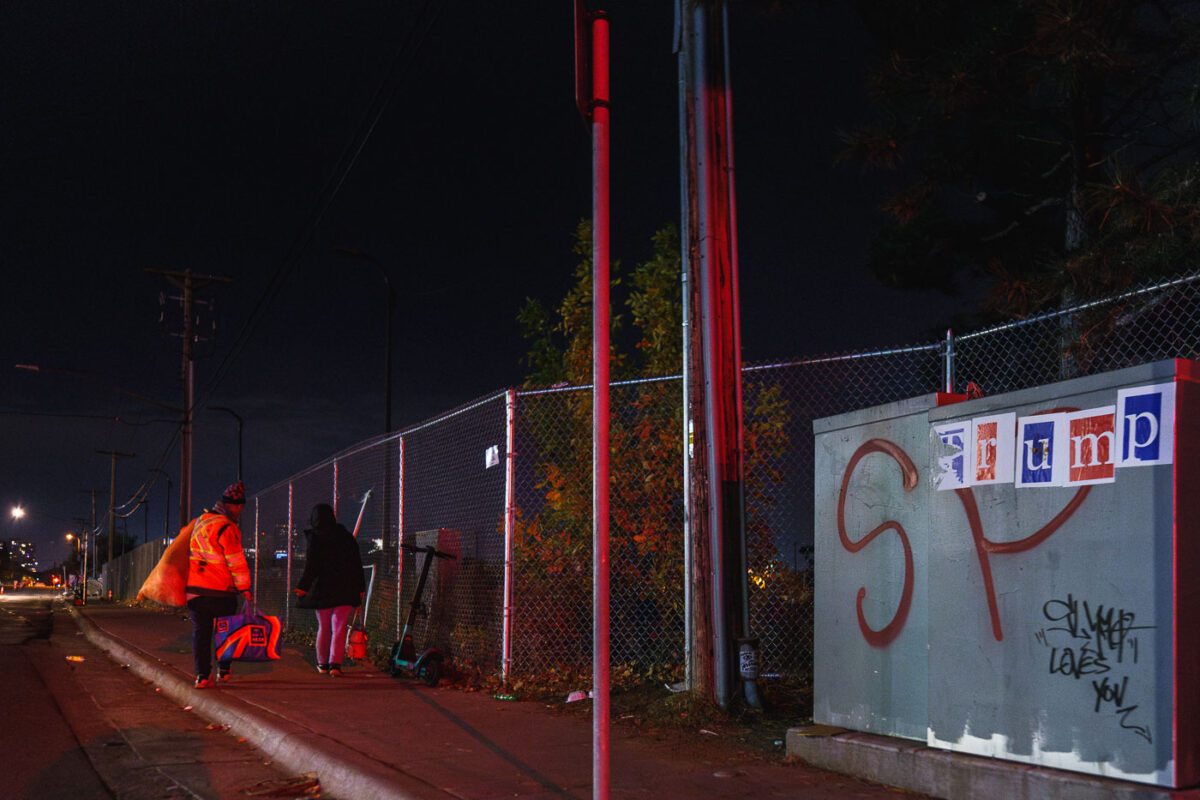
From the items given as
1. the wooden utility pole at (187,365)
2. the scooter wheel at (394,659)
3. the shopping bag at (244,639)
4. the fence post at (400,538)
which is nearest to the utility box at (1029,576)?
the scooter wheel at (394,659)

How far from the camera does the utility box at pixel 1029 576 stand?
4.08 metres

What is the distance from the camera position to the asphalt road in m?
6.04

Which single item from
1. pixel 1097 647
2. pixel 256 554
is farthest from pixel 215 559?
pixel 256 554

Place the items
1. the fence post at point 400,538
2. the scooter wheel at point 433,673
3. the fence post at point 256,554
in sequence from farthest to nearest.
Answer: the fence post at point 256,554 < the fence post at point 400,538 < the scooter wheel at point 433,673

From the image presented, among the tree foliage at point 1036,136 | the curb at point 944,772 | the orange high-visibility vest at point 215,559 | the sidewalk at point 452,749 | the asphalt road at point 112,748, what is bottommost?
the asphalt road at point 112,748

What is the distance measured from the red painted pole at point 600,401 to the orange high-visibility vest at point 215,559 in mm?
6233

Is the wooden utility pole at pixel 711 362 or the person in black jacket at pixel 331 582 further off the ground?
the wooden utility pole at pixel 711 362

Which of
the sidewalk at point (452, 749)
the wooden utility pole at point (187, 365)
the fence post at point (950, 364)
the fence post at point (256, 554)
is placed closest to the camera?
the sidewalk at point (452, 749)

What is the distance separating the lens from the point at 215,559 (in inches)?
375

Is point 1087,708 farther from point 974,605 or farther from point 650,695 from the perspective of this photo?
point 650,695

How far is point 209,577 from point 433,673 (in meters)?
2.29

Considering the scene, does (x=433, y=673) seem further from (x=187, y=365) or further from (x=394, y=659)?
(x=187, y=365)

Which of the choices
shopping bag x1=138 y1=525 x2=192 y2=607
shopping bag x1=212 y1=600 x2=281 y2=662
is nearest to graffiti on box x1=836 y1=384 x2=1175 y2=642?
shopping bag x1=212 y1=600 x2=281 y2=662

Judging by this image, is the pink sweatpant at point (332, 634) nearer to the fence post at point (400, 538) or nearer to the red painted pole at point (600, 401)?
the fence post at point (400, 538)
